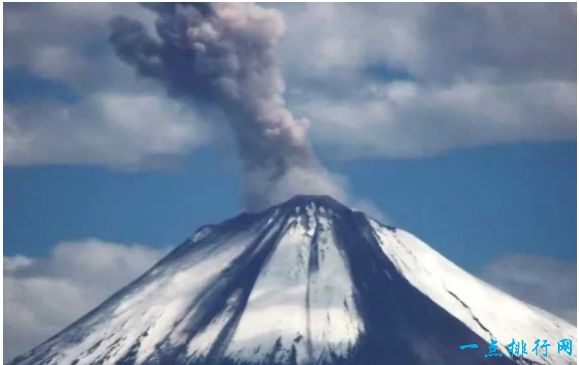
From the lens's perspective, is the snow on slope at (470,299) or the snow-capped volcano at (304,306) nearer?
the snow on slope at (470,299)

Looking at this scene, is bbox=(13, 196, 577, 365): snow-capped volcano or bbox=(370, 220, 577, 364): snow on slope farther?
bbox=(13, 196, 577, 365): snow-capped volcano

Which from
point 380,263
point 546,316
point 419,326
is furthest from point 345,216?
point 546,316

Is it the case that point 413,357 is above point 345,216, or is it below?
below

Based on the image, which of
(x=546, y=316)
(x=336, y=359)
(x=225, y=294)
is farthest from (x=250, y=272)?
(x=546, y=316)

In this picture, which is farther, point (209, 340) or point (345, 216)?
point (345, 216)

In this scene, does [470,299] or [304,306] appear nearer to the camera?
[470,299]

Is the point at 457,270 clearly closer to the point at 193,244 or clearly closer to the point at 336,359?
the point at 336,359
